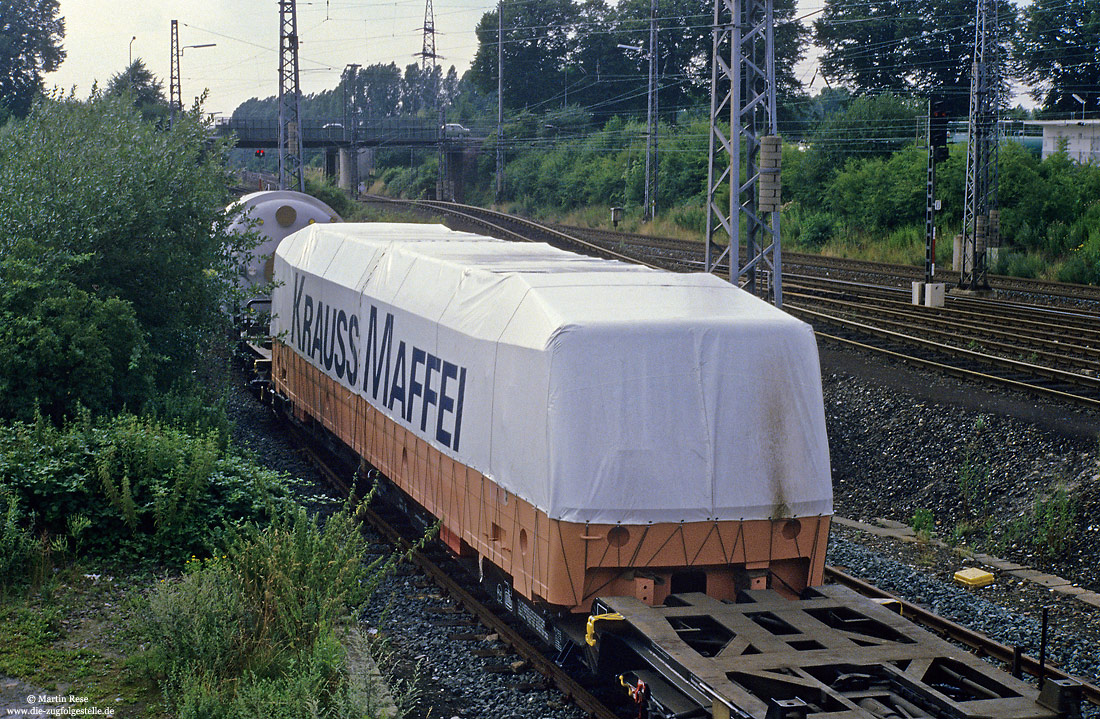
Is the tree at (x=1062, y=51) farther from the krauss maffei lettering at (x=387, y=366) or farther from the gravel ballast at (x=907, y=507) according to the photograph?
the krauss maffei lettering at (x=387, y=366)

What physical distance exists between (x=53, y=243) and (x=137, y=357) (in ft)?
6.88

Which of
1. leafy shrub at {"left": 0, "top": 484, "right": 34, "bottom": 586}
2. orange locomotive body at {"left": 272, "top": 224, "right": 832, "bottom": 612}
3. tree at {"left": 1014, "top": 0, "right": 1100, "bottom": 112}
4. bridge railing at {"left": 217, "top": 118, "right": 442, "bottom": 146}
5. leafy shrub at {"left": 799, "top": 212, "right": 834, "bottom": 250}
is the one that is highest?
tree at {"left": 1014, "top": 0, "right": 1100, "bottom": 112}

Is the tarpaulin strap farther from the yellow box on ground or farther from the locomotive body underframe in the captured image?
the yellow box on ground

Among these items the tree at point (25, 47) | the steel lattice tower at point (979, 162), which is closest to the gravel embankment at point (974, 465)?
the steel lattice tower at point (979, 162)

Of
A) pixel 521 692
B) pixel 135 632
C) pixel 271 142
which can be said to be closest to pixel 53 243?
pixel 135 632

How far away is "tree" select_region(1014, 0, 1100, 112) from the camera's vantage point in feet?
175

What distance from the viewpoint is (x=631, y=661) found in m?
7.74

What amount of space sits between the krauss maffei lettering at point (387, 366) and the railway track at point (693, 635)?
1244mm

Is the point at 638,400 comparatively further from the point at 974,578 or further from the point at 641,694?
the point at 974,578

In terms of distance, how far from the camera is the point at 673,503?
7.89m

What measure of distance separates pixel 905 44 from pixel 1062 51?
9.02 metres

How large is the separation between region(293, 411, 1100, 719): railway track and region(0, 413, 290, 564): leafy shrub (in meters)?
1.87

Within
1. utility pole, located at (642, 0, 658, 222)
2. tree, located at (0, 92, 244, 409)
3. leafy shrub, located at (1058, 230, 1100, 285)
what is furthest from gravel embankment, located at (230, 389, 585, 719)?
utility pole, located at (642, 0, 658, 222)

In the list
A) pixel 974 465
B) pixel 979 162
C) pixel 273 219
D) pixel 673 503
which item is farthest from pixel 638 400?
pixel 979 162
